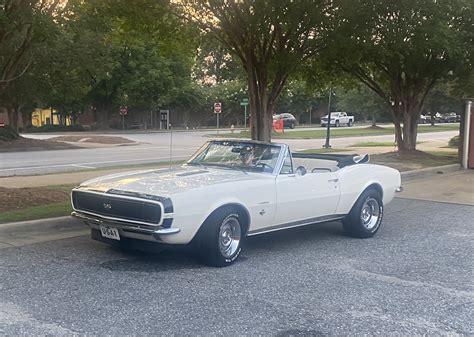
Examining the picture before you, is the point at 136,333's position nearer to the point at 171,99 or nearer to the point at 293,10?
the point at 293,10

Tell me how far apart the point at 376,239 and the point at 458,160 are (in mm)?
13268

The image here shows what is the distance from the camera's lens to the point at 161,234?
5.95m

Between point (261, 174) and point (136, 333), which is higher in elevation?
point (261, 174)

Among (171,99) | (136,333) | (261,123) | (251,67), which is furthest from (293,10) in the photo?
(171,99)

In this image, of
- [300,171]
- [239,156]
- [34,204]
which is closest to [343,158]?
[300,171]

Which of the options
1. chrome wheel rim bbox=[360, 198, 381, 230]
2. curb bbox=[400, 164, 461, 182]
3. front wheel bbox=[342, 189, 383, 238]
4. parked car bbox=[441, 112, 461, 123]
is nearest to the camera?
front wheel bbox=[342, 189, 383, 238]

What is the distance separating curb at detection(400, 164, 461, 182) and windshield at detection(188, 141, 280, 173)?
9.19 metres

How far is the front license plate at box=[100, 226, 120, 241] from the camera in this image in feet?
20.8

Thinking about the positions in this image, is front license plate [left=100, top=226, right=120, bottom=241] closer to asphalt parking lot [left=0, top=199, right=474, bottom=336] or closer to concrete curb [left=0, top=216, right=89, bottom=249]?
asphalt parking lot [left=0, top=199, right=474, bottom=336]

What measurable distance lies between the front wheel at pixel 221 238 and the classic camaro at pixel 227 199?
0.01 meters

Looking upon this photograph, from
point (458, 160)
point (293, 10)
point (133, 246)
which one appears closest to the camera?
point (133, 246)

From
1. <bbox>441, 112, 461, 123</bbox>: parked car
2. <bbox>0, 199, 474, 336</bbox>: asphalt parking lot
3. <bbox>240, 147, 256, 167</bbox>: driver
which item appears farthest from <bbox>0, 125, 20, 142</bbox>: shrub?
<bbox>441, 112, 461, 123</bbox>: parked car

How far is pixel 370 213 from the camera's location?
862 cm

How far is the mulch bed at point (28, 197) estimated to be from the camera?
31.2ft
